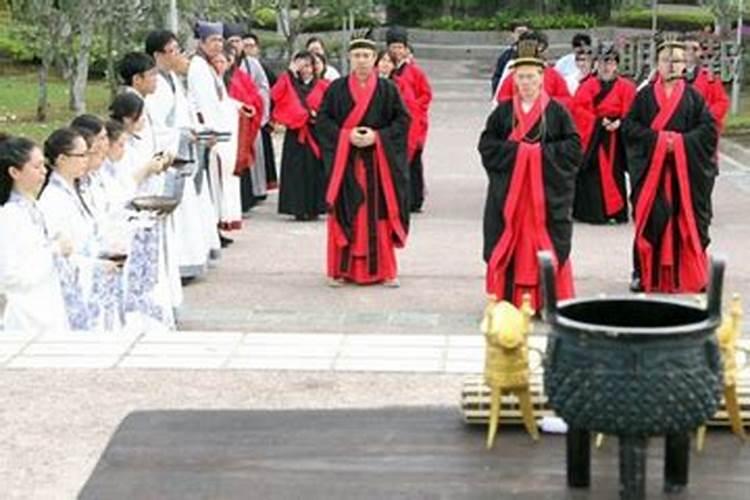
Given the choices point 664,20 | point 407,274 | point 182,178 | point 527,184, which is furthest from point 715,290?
point 664,20

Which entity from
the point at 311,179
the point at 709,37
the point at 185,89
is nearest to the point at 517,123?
the point at 185,89

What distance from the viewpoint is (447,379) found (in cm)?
521

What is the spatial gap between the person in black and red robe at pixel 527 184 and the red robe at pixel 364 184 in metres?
1.32

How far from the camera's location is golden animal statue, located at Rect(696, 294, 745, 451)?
12.4 feet

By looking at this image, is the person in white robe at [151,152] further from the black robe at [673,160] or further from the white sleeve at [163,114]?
the black robe at [673,160]

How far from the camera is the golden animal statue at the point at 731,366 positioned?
12.4 feet

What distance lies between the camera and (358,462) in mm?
3959

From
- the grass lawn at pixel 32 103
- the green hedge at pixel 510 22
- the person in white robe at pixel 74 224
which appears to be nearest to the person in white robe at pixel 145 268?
the person in white robe at pixel 74 224

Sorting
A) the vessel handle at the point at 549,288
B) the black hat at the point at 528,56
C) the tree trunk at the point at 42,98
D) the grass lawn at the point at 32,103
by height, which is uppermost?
the black hat at the point at 528,56

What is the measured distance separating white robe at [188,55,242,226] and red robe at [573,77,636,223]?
2.84 m

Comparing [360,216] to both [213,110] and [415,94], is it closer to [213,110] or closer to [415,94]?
[213,110]

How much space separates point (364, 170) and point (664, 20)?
971 inches

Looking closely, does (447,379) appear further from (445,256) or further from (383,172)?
(445,256)

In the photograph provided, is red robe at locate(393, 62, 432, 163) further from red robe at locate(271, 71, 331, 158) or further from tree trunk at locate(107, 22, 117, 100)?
tree trunk at locate(107, 22, 117, 100)
